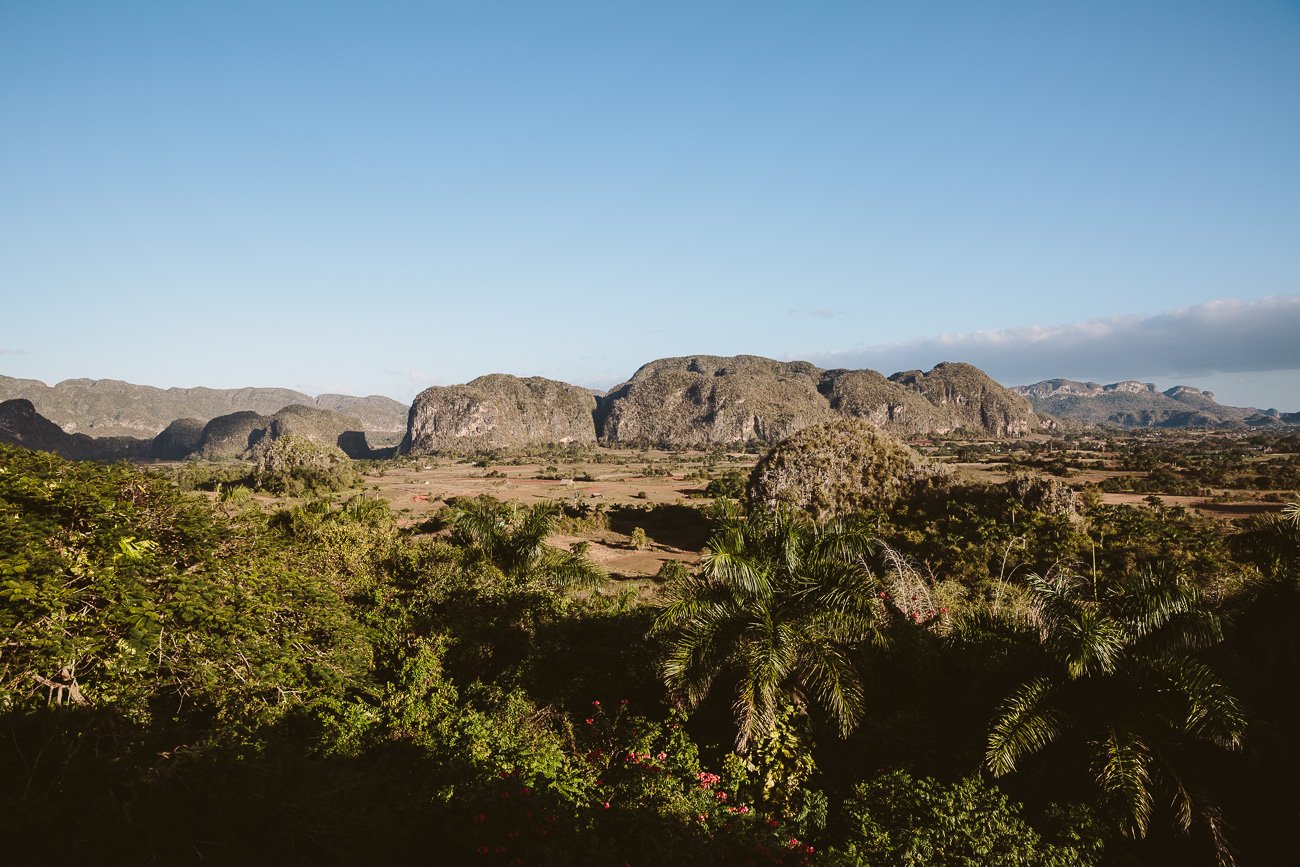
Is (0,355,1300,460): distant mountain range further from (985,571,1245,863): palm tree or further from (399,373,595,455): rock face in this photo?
(985,571,1245,863): palm tree

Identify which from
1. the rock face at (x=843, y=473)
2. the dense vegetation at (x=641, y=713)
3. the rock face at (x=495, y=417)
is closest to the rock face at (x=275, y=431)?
the rock face at (x=495, y=417)

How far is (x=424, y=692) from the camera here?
33.4 ft

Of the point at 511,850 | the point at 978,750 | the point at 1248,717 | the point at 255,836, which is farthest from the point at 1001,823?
the point at 255,836

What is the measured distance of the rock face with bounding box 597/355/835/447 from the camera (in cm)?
14512

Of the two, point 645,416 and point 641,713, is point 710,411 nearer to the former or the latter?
point 645,416

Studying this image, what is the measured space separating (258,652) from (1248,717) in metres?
12.9

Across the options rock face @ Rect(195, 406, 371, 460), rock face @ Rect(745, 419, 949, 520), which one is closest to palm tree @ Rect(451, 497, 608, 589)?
rock face @ Rect(745, 419, 949, 520)

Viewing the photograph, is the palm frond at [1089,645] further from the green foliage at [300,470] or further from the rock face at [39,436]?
the rock face at [39,436]

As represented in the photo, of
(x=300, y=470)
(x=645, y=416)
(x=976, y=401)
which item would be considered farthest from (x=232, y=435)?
(x=976, y=401)

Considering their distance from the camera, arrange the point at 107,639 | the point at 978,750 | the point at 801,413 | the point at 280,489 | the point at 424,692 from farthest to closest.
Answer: the point at 801,413 → the point at 280,489 → the point at 424,692 → the point at 107,639 → the point at 978,750

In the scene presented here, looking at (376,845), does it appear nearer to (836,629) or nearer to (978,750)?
(836,629)

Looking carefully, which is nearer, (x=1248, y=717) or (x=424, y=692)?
(x=1248, y=717)

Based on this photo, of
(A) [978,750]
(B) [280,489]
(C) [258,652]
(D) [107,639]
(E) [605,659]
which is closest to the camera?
(A) [978,750]

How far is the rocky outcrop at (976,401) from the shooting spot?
16438 cm
